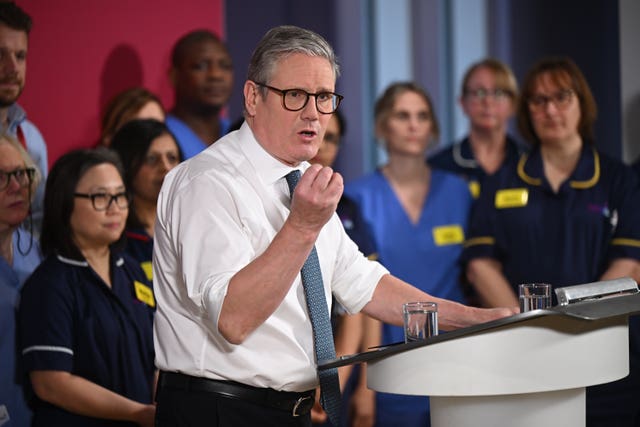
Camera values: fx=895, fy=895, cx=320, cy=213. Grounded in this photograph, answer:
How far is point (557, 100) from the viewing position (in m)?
3.32

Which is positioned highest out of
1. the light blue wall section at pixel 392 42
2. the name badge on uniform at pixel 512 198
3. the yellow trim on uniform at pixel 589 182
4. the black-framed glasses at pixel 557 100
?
the light blue wall section at pixel 392 42

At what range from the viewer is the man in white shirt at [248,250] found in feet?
5.59

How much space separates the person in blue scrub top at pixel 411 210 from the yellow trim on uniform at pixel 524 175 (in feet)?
1.05

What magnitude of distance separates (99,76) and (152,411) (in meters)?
1.33

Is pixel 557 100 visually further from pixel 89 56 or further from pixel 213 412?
pixel 213 412

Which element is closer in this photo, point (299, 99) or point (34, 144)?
point (299, 99)

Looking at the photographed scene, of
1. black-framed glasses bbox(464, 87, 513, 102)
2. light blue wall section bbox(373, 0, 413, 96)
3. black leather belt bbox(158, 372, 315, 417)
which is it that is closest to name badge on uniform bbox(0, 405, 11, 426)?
black leather belt bbox(158, 372, 315, 417)

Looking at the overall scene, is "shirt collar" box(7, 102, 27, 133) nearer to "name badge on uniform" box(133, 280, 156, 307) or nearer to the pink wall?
the pink wall

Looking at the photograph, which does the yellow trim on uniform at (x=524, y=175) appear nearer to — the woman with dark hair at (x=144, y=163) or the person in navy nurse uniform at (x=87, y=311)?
the woman with dark hair at (x=144, y=163)

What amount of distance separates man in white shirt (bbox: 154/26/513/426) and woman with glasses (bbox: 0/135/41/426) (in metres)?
0.74

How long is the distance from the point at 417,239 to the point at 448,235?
131mm

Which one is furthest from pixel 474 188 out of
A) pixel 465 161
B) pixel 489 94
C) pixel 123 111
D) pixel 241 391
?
pixel 241 391

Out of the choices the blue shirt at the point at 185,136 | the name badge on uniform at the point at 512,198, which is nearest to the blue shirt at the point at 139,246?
the blue shirt at the point at 185,136

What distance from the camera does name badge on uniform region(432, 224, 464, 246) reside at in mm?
3559
